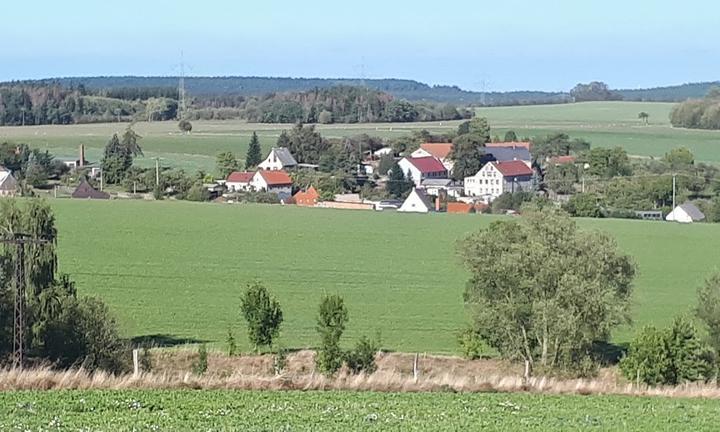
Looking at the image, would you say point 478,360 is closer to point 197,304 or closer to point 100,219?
point 197,304

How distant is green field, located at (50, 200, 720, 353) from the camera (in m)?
29.4

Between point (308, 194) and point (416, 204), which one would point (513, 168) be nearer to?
point (416, 204)

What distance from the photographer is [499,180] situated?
6756 cm

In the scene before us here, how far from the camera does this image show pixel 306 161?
81.4m

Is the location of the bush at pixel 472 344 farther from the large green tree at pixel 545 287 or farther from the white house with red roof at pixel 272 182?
the white house with red roof at pixel 272 182

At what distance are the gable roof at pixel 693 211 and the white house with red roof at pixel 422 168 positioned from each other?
17004 mm

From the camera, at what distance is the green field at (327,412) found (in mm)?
10500

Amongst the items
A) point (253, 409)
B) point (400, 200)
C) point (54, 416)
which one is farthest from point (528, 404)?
point (400, 200)

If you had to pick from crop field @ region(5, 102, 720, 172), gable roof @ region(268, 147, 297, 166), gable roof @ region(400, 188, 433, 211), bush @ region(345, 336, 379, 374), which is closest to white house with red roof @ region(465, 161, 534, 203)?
gable roof @ region(400, 188, 433, 211)

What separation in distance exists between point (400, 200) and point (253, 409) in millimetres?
53121

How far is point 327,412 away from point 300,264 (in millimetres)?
27318

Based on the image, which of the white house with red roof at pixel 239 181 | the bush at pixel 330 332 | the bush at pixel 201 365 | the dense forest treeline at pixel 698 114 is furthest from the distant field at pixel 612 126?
the bush at pixel 201 365

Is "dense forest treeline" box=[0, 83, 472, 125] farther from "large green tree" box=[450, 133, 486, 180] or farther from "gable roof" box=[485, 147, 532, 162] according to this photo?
"gable roof" box=[485, 147, 532, 162]

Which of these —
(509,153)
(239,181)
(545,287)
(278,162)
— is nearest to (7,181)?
(239,181)
